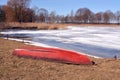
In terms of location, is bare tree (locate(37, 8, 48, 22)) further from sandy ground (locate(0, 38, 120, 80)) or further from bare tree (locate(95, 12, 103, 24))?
sandy ground (locate(0, 38, 120, 80))

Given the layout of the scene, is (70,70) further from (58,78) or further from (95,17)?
(95,17)

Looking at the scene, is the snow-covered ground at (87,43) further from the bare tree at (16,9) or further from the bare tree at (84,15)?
the bare tree at (84,15)

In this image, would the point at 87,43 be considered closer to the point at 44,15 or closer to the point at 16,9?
the point at 16,9

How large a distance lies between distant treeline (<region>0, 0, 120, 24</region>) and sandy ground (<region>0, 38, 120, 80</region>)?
61.2 meters

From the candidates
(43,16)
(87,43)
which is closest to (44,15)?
(43,16)

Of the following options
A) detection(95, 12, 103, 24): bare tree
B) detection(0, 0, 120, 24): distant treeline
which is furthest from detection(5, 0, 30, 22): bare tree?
detection(95, 12, 103, 24): bare tree

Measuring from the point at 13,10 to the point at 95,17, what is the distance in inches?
1767

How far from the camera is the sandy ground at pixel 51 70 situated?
20.5 ft

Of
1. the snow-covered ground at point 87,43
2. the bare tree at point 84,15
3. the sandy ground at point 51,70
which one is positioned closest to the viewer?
the sandy ground at point 51,70

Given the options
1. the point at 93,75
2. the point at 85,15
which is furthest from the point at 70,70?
the point at 85,15

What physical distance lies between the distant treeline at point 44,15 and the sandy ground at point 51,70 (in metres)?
61.2

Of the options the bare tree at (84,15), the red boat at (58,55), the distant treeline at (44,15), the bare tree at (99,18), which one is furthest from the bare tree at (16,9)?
the red boat at (58,55)

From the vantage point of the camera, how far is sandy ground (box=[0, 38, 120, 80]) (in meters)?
6.26

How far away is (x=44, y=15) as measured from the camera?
3873 inches
